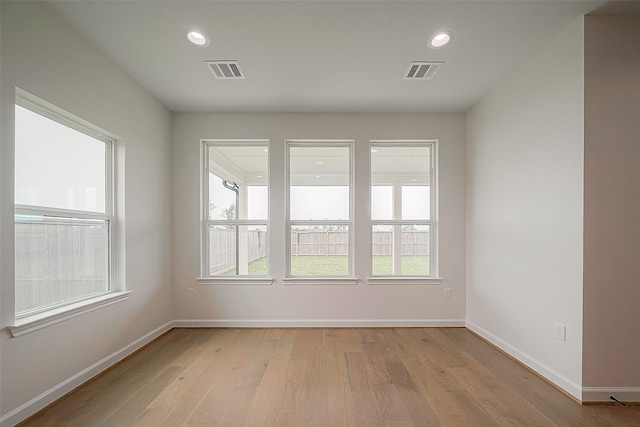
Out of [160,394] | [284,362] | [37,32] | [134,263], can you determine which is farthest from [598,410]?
[37,32]

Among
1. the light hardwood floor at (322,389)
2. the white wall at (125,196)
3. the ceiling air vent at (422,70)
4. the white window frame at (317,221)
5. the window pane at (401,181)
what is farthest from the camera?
the window pane at (401,181)

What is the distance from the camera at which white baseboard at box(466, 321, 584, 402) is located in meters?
2.23

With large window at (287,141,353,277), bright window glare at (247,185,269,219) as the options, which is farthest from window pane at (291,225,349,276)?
bright window glare at (247,185,269,219)

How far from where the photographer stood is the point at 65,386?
2260 millimetres

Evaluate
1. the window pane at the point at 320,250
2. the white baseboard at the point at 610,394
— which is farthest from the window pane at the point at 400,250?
the white baseboard at the point at 610,394

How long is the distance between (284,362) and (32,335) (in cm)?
186

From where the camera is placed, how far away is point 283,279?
3857 mm

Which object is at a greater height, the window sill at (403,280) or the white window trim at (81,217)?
the white window trim at (81,217)

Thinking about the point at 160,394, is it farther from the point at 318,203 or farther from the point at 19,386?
the point at 318,203

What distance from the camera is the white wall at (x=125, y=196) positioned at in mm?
1858

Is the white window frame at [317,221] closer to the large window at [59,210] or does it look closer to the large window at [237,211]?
the large window at [237,211]

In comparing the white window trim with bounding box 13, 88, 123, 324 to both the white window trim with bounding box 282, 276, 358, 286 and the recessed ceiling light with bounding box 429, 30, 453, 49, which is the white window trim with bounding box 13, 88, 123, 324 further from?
the recessed ceiling light with bounding box 429, 30, 453, 49

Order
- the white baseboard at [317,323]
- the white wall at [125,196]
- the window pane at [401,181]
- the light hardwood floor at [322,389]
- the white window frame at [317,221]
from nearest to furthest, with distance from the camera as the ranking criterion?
the white wall at [125,196] → the light hardwood floor at [322,389] → the white baseboard at [317,323] → the white window frame at [317,221] → the window pane at [401,181]

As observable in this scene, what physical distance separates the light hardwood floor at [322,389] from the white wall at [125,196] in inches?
8.7
